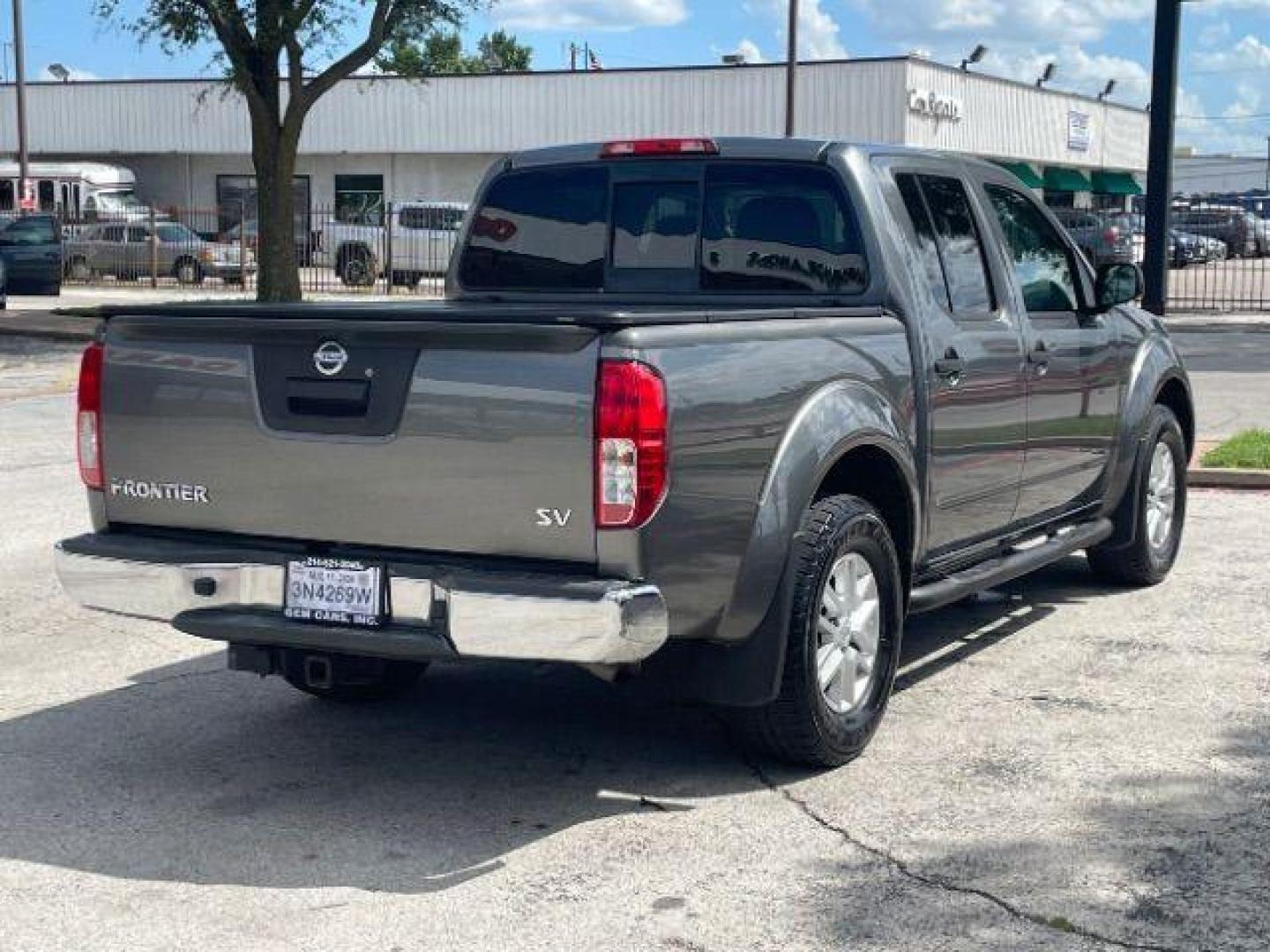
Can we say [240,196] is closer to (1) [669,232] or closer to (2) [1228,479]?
(2) [1228,479]

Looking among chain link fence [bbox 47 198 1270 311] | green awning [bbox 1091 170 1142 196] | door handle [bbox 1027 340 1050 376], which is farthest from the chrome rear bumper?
green awning [bbox 1091 170 1142 196]

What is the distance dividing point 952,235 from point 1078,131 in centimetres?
5648

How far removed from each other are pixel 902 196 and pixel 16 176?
46389mm

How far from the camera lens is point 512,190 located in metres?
6.82

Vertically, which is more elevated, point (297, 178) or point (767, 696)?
point (297, 178)

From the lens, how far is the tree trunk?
25.7 m

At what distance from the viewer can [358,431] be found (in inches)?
193

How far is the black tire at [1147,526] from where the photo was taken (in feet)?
25.7

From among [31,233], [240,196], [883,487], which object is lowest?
[883,487]

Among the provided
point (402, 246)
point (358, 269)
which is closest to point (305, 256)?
point (358, 269)

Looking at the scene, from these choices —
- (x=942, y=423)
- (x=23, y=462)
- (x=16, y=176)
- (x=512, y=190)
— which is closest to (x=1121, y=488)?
(x=942, y=423)

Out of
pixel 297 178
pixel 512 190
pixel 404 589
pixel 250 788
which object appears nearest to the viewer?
pixel 404 589

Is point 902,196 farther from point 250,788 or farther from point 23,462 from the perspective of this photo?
point 23,462

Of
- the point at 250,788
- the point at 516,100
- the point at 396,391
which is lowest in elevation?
the point at 250,788
